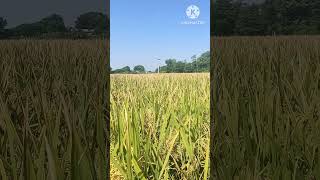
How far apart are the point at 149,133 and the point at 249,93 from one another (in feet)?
1.99

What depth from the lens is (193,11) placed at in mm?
979

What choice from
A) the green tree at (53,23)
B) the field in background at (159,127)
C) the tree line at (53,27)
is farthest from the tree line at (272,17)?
the field in background at (159,127)

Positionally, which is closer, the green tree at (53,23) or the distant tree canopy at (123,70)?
the distant tree canopy at (123,70)

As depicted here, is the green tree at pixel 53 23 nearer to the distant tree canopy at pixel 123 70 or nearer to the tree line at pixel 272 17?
the tree line at pixel 272 17

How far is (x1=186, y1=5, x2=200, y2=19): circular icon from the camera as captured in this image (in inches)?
38.5

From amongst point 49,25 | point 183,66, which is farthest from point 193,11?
point 49,25

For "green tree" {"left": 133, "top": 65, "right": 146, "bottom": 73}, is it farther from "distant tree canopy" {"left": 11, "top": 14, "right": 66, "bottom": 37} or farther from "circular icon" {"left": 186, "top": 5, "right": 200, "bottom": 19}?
"distant tree canopy" {"left": 11, "top": 14, "right": 66, "bottom": 37}

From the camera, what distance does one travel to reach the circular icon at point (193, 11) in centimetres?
98

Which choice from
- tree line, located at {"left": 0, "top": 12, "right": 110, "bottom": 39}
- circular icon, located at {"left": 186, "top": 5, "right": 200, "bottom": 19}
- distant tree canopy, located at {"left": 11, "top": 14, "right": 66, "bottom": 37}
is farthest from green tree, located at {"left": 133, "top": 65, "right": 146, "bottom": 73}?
distant tree canopy, located at {"left": 11, "top": 14, "right": 66, "bottom": 37}

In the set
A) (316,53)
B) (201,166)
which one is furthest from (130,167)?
(316,53)

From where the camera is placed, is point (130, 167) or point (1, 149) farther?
point (1, 149)

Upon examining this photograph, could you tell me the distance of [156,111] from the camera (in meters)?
1.06

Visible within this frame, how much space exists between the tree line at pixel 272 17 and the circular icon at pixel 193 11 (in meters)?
14.3

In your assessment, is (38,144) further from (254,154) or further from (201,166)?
(254,154)
